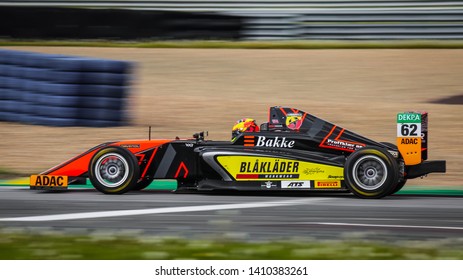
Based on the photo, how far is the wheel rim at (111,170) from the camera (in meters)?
10.0

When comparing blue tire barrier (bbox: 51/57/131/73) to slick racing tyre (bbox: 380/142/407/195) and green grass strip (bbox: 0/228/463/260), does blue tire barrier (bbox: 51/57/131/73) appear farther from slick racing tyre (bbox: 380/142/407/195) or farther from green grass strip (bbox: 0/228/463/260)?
green grass strip (bbox: 0/228/463/260)

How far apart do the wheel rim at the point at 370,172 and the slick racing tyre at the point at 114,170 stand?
2.46 metres

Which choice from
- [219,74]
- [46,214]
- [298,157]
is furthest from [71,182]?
[219,74]

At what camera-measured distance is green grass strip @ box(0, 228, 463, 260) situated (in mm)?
6320

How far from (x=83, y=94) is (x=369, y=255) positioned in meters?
9.32

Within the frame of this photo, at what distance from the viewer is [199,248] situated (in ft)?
21.7

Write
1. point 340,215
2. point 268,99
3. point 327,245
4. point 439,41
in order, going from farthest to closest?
point 439,41, point 268,99, point 340,215, point 327,245

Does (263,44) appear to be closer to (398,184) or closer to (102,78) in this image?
(102,78)

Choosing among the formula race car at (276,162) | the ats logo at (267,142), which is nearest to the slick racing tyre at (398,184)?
the formula race car at (276,162)

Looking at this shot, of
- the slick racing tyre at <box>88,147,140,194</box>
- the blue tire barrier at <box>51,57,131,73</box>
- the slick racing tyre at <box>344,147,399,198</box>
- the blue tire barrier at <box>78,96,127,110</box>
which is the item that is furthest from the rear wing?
the blue tire barrier at <box>78,96,127,110</box>

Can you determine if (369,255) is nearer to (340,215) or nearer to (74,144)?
(340,215)

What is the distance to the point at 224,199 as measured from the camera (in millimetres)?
9758

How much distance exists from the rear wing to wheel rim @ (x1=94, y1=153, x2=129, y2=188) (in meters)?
3.09

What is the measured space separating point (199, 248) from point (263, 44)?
18.1 metres
